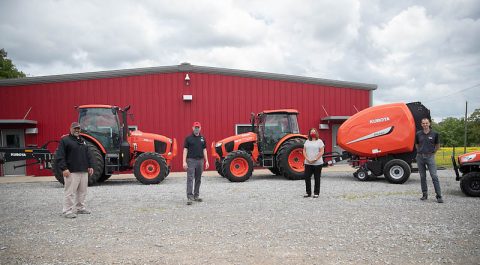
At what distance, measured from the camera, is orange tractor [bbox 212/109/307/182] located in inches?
440

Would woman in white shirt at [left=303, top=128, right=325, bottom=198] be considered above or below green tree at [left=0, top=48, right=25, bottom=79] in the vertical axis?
below

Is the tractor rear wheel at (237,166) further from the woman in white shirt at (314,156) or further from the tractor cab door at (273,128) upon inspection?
the woman in white shirt at (314,156)

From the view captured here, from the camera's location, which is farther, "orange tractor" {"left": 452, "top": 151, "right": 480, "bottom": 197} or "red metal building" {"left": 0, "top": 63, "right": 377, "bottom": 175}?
"red metal building" {"left": 0, "top": 63, "right": 377, "bottom": 175}

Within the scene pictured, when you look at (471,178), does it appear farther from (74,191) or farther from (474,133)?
(474,133)

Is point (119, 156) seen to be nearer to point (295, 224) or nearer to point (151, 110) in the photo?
point (151, 110)

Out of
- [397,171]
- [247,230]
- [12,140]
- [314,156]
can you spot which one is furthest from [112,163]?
[397,171]

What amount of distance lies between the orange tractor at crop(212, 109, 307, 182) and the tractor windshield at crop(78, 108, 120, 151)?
3228 millimetres

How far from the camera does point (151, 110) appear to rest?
1514cm

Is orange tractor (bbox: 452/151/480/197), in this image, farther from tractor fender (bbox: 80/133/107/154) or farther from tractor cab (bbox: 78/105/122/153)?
tractor fender (bbox: 80/133/107/154)

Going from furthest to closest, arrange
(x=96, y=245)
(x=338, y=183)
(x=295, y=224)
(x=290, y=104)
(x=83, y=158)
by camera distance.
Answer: (x=290, y=104) → (x=338, y=183) → (x=83, y=158) → (x=295, y=224) → (x=96, y=245)

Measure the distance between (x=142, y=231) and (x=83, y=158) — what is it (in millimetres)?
2093

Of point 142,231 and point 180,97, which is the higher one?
point 180,97

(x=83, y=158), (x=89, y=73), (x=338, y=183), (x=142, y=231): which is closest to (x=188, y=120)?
(x=89, y=73)

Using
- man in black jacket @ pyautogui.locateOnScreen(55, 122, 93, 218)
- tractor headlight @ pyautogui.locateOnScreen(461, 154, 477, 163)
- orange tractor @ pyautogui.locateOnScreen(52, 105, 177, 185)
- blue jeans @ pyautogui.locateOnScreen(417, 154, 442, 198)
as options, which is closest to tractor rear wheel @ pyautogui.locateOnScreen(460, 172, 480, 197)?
tractor headlight @ pyautogui.locateOnScreen(461, 154, 477, 163)
